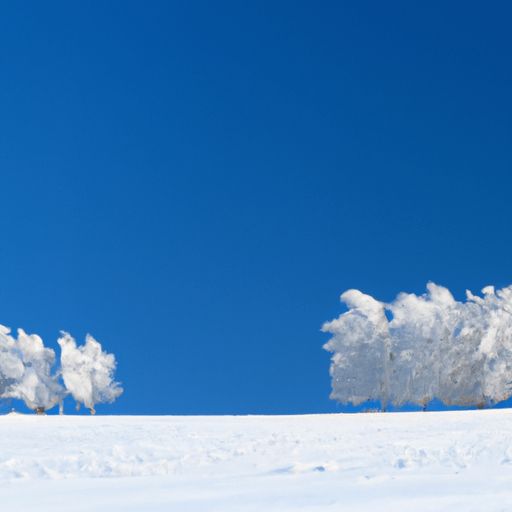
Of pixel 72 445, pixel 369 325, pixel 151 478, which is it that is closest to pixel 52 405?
pixel 369 325

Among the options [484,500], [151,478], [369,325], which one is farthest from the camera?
[369,325]

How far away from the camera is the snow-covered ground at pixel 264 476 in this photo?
4777mm

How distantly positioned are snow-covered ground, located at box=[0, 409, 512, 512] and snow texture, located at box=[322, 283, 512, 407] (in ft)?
80.4

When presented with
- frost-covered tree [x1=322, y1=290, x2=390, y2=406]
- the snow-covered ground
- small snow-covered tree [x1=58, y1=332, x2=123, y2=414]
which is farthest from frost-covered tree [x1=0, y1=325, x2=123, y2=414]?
the snow-covered ground

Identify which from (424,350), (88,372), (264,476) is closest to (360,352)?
(424,350)

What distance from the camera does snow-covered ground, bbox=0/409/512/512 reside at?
4777 millimetres

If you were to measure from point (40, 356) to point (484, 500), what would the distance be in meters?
37.4

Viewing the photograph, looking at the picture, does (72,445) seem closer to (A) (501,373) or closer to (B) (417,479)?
(B) (417,479)

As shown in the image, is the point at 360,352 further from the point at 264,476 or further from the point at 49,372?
the point at 264,476

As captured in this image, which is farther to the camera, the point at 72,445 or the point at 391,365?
the point at 391,365

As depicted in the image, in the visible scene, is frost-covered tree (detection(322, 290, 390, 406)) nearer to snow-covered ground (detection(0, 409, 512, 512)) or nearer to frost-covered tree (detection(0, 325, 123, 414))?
frost-covered tree (detection(0, 325, 123, 414))

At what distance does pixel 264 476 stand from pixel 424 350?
2982 cm

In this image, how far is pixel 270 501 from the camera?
483 centimetres

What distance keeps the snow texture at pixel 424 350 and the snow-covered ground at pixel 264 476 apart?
964 inches
